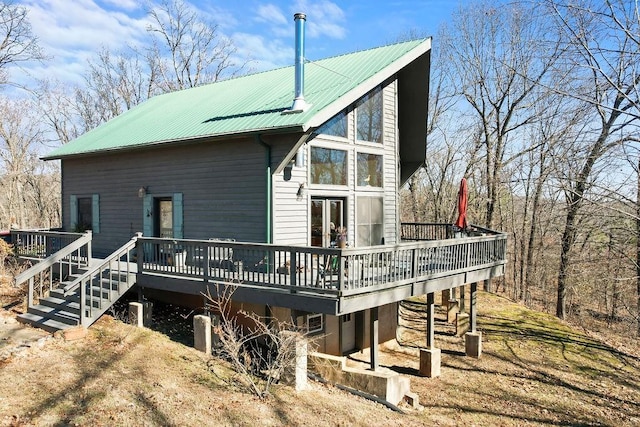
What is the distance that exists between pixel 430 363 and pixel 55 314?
8743 millimetres

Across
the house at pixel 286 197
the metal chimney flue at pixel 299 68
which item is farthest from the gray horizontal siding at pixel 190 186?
the metal chimney flue at pixel 299 68

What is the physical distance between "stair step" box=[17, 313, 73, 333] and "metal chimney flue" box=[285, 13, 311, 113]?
6638 mm

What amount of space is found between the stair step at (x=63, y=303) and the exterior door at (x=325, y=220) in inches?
217

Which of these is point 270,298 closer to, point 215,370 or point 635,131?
point 215,370

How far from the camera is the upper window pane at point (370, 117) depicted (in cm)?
1238

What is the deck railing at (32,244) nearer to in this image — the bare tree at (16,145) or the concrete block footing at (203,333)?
the concrete block footing at (203,333)

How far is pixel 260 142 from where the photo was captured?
1023 cm

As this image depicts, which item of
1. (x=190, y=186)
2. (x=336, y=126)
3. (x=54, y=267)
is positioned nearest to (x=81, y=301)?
(x=190, y=186)

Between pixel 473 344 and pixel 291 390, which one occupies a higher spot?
pixel 291 390

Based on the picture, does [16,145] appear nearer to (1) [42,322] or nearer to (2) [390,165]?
(1) [42,322]

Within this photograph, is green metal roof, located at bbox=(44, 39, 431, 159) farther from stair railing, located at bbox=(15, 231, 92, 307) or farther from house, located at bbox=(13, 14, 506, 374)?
stair railing, located at bbox=(15, 231, 92, 307)

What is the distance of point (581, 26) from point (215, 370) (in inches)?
360

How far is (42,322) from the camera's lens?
949 centimetres

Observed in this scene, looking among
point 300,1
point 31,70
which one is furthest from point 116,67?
point 300,1
